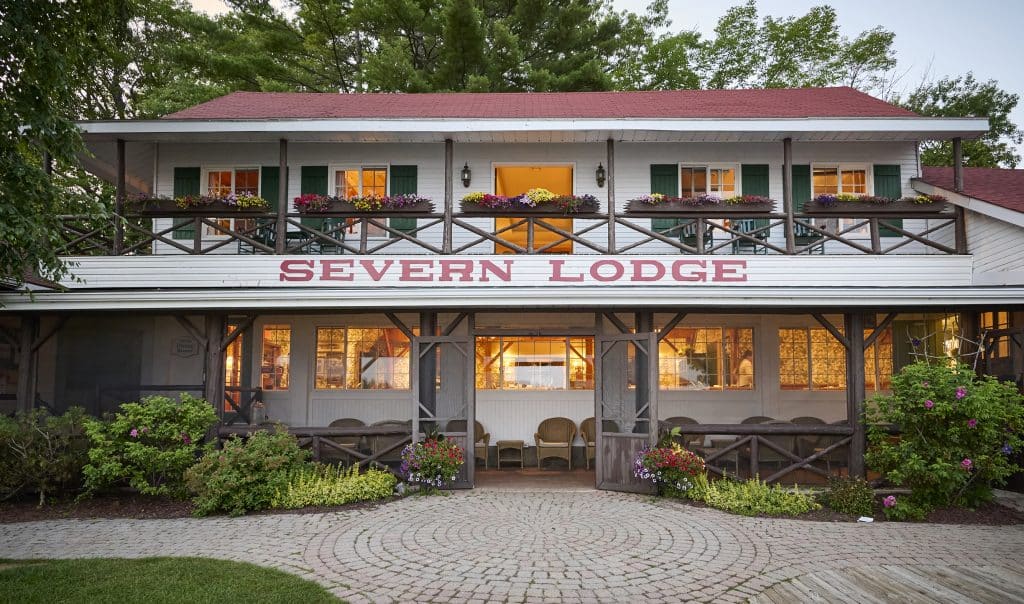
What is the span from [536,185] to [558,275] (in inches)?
211

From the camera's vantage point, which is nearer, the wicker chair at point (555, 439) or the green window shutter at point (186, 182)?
the wicker chair at point (555, 439)

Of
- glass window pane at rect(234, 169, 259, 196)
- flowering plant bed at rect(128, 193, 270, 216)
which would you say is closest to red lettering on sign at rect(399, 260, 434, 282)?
flowering plant bed at rect(128, 193, 270, 216)

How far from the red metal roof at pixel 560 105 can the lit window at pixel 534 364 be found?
161 inches

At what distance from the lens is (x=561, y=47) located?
1997 cm

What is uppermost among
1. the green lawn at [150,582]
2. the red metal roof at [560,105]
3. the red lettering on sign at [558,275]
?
the red metal roof at [560,105]

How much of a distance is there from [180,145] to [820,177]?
37.0 feet

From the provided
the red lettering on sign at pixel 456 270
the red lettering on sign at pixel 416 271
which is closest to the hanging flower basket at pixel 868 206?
the red lettering on sign at pixel 456 270

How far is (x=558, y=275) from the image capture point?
9.27 m

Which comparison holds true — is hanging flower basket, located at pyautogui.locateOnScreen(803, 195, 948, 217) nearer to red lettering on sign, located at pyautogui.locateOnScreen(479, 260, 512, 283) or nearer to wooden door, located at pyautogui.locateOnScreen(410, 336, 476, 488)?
red lettering on sign, located at pyautogui.locateOnScreen(479, 260, 512, 283)

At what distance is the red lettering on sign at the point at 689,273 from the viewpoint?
9.20 meters

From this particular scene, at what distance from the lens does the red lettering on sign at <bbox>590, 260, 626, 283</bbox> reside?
30.2 ft

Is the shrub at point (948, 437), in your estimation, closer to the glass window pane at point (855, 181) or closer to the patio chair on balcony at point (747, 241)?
the patio chair on balcony at point (747, 241)

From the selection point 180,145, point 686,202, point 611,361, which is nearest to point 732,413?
point 611,361

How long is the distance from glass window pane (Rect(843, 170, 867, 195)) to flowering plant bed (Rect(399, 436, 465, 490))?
810 cm
